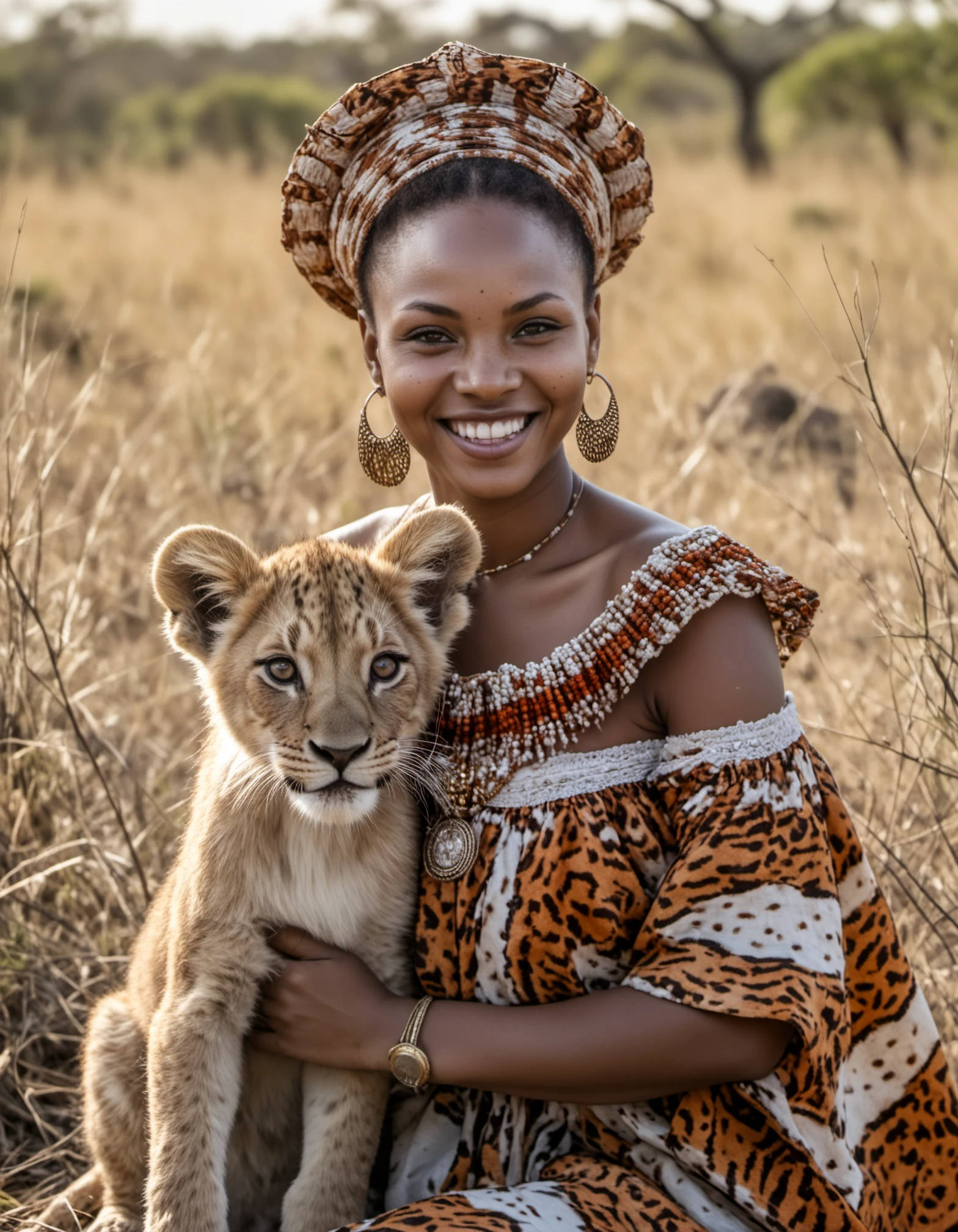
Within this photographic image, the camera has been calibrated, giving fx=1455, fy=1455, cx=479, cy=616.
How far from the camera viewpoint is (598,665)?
9.64 feet

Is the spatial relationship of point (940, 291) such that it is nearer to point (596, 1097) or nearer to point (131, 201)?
point (596, 1097)

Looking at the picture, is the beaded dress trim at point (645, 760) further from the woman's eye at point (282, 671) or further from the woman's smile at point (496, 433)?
the woman's smile at point (496, 433)

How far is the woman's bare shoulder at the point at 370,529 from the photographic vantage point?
375 cm

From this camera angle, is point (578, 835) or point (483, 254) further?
point (483, 254)

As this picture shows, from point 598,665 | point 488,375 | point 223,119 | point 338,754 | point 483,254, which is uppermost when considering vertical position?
point 223,119

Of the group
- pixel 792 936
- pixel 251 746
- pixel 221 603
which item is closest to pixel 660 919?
pixel 792 936

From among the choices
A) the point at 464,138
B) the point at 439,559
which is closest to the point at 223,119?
the point at 464,138

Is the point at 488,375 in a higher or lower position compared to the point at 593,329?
lower

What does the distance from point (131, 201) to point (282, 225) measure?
14450 millimetres

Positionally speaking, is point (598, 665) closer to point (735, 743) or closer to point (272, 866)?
point (735, 743)

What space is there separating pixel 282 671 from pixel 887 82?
66.8 feet

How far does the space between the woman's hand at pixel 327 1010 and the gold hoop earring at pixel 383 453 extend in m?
1.18

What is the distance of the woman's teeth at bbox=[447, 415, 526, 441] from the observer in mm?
3129

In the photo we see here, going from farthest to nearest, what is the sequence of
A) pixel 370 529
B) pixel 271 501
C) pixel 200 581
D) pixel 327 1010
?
1. pixel 271 501
2. pixel 370 529
3. pixel 200 581
4. pixel 327 1010
